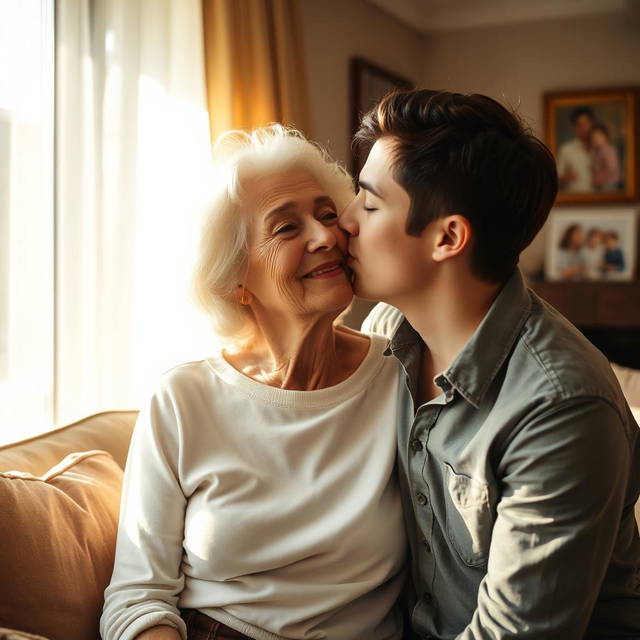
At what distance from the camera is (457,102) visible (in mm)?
1334

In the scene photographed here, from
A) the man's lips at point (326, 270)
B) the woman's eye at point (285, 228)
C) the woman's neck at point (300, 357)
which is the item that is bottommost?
the woman's neck at point (300, 357)

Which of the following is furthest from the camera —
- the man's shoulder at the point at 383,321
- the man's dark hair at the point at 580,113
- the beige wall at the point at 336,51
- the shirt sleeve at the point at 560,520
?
the man's dark hair at the point at 580,113

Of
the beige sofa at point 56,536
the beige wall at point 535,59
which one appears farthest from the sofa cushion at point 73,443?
the beige wall at point 535,59

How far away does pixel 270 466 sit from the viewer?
1503 millimetres

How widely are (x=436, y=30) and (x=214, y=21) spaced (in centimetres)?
320

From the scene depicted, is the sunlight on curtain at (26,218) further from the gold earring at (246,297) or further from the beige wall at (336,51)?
the beige wall at (336,51)

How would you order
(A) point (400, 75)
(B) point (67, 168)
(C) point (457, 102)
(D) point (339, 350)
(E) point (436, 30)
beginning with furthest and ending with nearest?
(E) point (436, 30) → (A) point (400, 75) → (B) point (67, 168) → (D) point (339, 350) → (C) point (457, 102)

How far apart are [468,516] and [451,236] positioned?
472 millimetres

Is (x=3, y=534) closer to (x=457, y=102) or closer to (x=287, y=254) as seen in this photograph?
(x=287, y=254)

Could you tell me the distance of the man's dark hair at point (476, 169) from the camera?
1323 millimetres

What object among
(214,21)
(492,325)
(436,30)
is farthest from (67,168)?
(436,30)

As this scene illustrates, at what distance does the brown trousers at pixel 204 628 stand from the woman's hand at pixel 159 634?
0.24 feet

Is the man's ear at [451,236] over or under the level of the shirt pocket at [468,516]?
over

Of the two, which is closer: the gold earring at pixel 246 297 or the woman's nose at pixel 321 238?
the woman's nose at pixel 321 238
